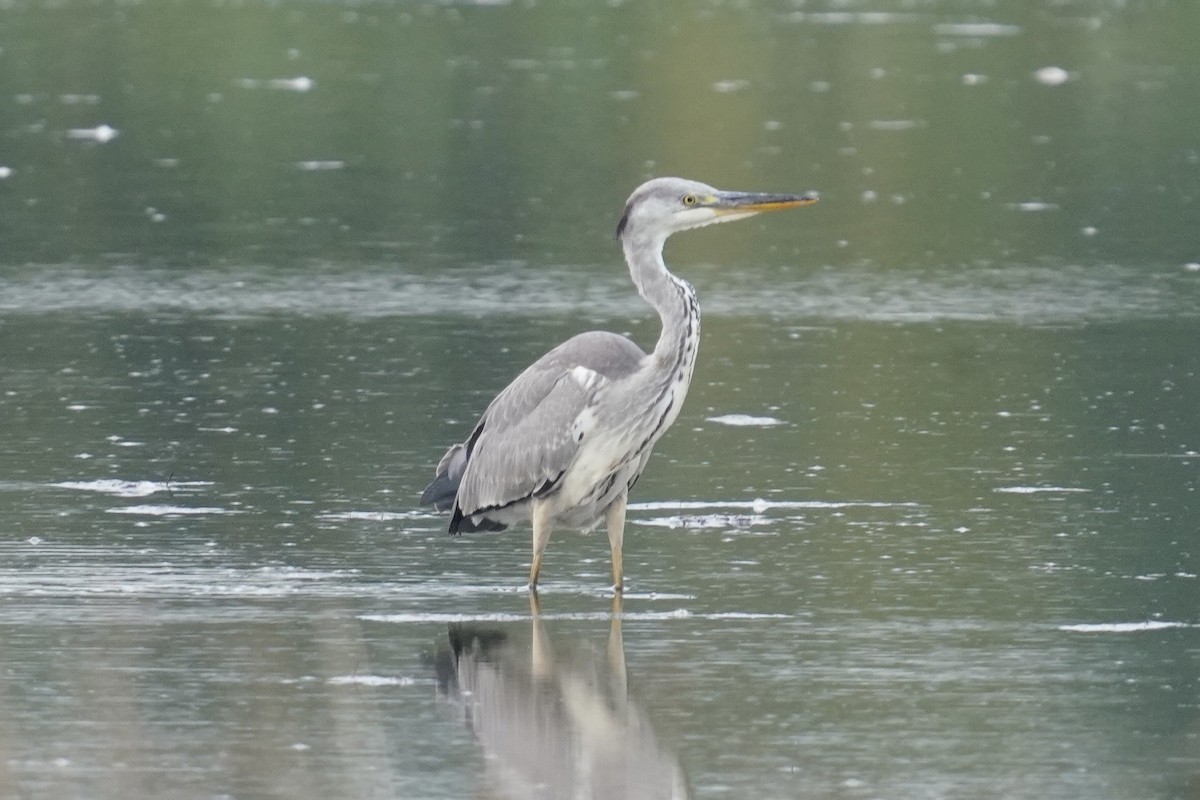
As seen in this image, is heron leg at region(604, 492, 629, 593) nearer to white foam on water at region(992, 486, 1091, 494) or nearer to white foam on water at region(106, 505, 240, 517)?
white foam on water at region(106, 505, 240, 517)

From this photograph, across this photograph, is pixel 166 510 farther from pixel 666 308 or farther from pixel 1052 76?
pixel 1052 76

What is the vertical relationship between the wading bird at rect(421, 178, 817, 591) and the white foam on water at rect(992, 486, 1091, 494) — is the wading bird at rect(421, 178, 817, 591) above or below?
above

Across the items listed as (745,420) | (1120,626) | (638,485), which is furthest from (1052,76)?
(1120,626)

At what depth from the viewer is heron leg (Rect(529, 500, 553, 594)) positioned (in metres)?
8.47

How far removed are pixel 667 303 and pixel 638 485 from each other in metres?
1.90

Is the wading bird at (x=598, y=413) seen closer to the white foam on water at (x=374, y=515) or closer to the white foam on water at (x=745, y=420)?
the white foam on water at (x=374, y=515)

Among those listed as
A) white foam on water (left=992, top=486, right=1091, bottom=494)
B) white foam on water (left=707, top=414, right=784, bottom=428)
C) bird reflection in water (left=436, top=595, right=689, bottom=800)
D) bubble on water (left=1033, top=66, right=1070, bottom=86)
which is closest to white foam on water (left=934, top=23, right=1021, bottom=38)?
bubble on water (left=1033, top=66, right=1070, bottom=86)

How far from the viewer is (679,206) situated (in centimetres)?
869

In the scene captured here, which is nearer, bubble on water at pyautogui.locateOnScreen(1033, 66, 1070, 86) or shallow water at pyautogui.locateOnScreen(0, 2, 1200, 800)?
shallow water at pyautogui.locateOnScreen(0, 2, 1200, 800)

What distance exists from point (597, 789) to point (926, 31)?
28.7m

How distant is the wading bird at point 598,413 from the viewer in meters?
8.42

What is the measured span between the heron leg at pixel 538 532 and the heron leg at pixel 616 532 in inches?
8.3

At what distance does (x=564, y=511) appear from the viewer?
28.3 feet

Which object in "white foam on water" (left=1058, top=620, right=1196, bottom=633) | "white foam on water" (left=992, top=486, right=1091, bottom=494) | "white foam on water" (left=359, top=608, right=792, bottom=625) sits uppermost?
"white foam on water" (left=359, top=608, right=792, bottom=625)
